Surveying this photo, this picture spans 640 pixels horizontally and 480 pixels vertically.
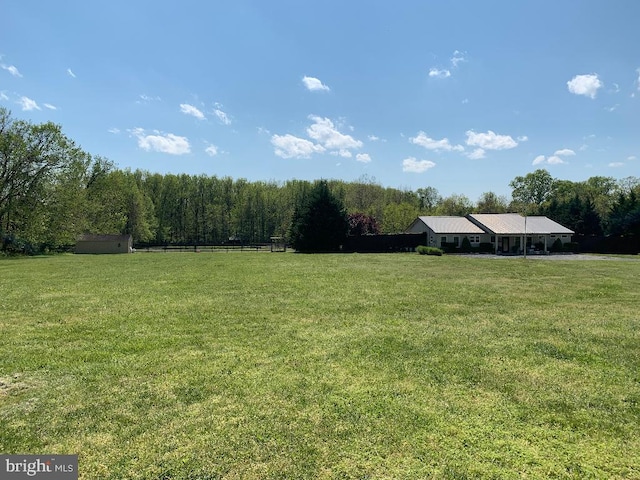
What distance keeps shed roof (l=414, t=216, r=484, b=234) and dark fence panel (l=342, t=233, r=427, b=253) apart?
254cm

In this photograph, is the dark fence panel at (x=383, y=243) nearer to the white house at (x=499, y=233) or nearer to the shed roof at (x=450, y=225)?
the white house at (x=499, y=233)

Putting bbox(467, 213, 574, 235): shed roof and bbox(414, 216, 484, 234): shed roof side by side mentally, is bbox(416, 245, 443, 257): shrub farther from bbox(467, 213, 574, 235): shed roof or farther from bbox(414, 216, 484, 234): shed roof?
bbox(467, 213, 574, 235): shed roof

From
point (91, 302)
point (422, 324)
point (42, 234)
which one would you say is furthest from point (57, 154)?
point (422, 324)

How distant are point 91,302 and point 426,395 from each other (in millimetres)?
10071

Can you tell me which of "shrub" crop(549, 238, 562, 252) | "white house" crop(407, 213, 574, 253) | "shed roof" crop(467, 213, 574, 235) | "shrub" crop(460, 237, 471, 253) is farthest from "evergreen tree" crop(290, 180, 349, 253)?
"shrub" crop(549, 238, 562, 252)

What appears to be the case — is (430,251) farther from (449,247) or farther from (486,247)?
(486,247)

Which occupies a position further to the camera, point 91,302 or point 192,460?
point 91,302

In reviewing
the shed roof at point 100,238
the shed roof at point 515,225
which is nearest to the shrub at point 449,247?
the shed roof at point 515,225

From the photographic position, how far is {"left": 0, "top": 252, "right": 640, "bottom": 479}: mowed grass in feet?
10.6

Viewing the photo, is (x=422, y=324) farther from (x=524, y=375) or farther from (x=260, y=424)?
(x=260, y=424)

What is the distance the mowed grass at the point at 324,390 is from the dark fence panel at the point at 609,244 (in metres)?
42.4

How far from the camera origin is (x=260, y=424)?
150 inches

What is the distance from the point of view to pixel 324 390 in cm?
464

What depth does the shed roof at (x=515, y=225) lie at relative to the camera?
44.4m
